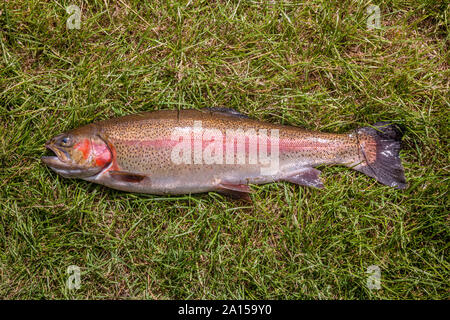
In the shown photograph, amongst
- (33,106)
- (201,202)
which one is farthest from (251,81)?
(33,106)

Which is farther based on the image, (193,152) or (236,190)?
(236,190)

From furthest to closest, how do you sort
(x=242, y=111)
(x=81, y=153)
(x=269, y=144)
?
(x=242, y=111), (x=269, y=144), (x=81, y=153)

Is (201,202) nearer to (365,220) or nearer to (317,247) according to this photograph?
(317,247)

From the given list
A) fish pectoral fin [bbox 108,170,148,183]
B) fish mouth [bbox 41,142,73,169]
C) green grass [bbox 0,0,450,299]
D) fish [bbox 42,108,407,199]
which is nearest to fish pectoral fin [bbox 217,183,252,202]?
fish [bbox 42,108,407,199]

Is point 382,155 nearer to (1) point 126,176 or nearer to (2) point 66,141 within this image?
(1) point 126,176

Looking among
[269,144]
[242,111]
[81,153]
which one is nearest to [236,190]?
[269,144]

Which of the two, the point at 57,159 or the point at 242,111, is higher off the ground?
the point at 242,111

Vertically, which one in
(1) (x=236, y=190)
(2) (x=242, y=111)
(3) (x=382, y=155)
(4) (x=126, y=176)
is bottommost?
(1) (x=236, y=190)
